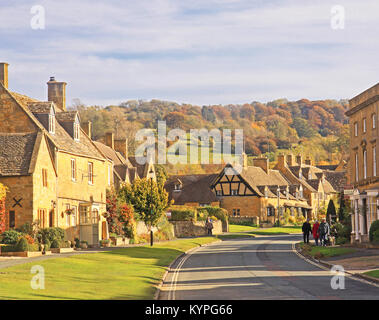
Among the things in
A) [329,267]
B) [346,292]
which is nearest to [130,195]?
[329,267]

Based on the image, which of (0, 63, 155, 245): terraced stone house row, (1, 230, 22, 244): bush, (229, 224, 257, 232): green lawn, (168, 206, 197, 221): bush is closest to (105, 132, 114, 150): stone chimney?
(168, 206, 197, 221): bush

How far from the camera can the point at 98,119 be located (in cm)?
14938

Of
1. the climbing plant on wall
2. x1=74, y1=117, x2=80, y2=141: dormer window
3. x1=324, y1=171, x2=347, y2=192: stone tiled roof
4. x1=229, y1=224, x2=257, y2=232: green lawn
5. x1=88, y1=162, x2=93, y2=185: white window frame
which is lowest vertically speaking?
x1=229, y1=224, x2=257, y2=232: green lawn

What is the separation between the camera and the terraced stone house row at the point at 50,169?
38219 mm

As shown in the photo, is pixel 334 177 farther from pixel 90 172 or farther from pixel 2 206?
pixel 2 206

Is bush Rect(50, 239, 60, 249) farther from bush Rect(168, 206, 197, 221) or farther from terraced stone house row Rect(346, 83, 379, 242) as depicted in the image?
bush Rect(168, 206, 197, 221)

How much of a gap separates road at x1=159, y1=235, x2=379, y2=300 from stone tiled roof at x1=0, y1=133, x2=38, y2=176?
10.7 m

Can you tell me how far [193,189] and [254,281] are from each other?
232 feet

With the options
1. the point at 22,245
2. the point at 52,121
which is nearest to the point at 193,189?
the point at 52,121

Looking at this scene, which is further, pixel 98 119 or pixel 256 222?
pixel 98 119

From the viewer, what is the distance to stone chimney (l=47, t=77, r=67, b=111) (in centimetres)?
5162

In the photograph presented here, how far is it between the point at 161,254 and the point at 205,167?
340ft
